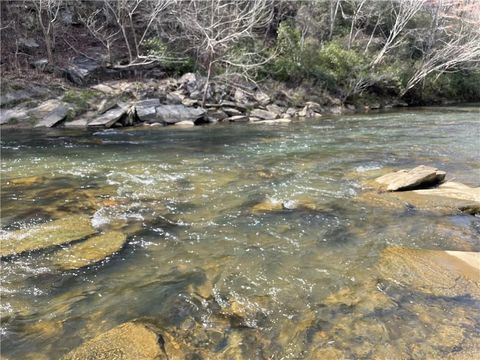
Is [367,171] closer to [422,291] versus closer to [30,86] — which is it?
[422,291]

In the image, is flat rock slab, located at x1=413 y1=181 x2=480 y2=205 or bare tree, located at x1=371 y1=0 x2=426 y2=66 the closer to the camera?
flat rock slab, located at x1=413 y1=181 x2=480 y2=205

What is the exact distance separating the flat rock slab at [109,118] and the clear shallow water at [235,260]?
5.84 m

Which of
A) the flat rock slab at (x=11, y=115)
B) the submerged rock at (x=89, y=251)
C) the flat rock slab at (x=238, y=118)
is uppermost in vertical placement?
the flat rock slab at (x=11, y=115)

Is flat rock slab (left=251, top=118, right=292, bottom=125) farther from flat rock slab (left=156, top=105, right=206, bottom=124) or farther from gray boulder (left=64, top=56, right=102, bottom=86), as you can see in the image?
gray boulder (left=64, top=56, right=102, bottom=86)

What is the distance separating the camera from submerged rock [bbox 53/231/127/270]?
15.0 feet

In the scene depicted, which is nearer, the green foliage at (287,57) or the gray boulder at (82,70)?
the gray boulder at (82,70)

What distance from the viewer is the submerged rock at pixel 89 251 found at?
15.0 feet

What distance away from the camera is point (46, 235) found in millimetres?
5246

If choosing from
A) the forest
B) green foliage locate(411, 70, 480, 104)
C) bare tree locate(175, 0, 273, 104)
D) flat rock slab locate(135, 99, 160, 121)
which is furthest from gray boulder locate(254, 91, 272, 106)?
green foliage locate(411, 70, 480, 104)

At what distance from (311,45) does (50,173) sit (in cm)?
1942

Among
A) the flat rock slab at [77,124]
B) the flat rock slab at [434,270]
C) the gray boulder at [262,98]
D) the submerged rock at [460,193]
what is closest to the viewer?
the flat rock slab at [434,270]

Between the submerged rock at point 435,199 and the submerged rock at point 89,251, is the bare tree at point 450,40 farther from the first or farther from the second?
the submerged rock at point 89,251

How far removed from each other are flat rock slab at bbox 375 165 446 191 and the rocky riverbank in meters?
10.9

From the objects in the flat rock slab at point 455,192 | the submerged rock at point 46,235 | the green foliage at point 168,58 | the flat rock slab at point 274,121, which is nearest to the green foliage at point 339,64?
the flat rock slab at point 274,121
